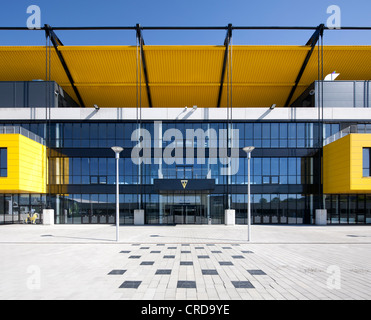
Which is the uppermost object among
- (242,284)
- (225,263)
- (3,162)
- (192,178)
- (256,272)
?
(3,162)

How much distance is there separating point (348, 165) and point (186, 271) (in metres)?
22.2

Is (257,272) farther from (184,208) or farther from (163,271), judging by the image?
(184,208)

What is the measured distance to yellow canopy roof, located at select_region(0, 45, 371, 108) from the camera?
30.1 metres

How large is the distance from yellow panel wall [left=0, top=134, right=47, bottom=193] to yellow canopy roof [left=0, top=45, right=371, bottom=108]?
11003mm

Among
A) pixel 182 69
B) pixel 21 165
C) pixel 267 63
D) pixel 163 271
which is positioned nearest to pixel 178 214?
pixel 21 165

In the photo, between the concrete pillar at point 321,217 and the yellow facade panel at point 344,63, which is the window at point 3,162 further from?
the yellow facade panel at point 344,63

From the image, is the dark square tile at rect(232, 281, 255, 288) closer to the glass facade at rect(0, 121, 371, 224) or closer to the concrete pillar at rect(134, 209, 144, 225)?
the glass facade at rect(0, 121, 371, 224)

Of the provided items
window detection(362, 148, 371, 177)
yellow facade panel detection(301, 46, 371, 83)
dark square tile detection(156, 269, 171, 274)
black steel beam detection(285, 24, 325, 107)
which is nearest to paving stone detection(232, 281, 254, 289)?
dark square tile detection(156, 269, 171, 274)

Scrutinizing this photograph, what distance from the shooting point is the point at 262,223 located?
2853 cm

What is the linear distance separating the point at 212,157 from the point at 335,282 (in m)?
21.9

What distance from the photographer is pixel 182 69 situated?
3172 centimetres
